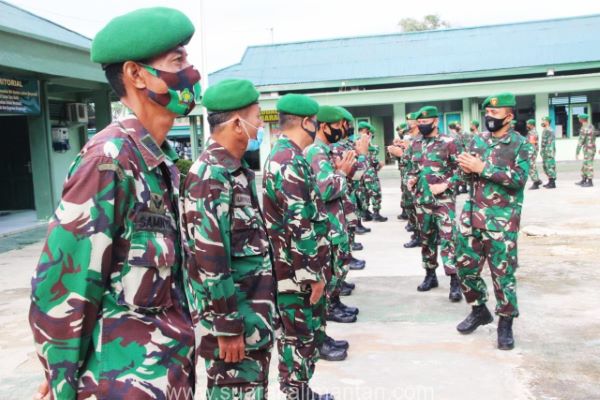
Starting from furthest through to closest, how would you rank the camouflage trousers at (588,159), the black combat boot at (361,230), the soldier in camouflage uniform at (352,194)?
the camouflage trousers at (588,159) → the black combat boot at (361,230) → the soldier in camouflage uniform at (352,194)

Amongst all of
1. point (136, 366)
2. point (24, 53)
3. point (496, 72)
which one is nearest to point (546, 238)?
point (136, 366)

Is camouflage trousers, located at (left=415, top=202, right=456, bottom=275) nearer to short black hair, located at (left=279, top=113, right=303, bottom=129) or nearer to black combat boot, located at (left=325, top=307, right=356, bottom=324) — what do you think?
black combat boot, located at (left=325, top=307, right=356, bottom=324)

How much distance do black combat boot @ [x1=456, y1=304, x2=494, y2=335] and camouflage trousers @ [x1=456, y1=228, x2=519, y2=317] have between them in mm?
85

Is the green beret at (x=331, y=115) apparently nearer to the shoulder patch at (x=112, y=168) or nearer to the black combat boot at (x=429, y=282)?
the black combat boot at (x=429, y=282)

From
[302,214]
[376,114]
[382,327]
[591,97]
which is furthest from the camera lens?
[376,114]

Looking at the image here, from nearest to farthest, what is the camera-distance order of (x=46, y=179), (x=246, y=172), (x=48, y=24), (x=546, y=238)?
(x=246, y=172), (x=546, y=238), (x=46, y=179), (x=48, y=24)

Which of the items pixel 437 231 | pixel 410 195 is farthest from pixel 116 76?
pixel 410 195

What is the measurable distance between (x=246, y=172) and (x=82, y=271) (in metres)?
1.36

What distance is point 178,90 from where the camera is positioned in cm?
171

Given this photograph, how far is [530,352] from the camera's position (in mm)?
4332

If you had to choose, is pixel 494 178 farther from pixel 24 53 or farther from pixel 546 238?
pixel 24 53

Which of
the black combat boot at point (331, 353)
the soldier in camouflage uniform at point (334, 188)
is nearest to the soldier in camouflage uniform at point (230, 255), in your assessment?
the soldier in camouflage uniform at point (334, 188)

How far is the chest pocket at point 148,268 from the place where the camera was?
152 cm

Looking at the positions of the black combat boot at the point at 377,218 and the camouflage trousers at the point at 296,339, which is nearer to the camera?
the camouflage trousers at the point at 296,339
